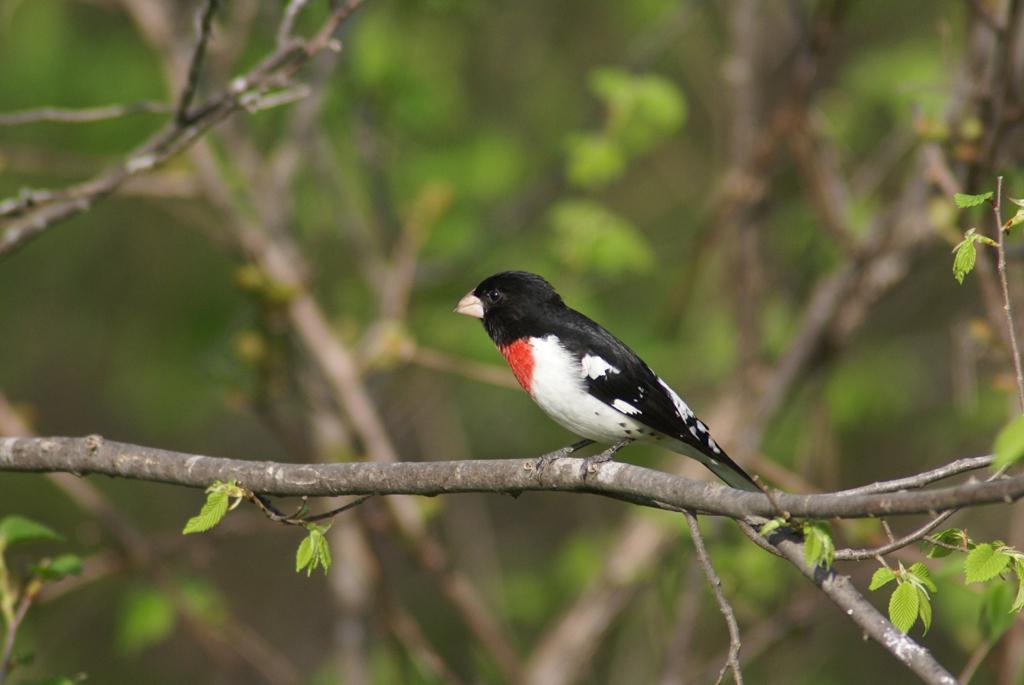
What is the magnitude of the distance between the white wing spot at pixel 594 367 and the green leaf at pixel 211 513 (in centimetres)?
144

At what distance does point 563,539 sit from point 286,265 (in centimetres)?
363

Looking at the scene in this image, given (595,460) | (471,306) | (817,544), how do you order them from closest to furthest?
(817,544) → (595,460) → (471,306)

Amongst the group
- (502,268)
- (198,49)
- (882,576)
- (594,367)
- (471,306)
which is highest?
(502,268)

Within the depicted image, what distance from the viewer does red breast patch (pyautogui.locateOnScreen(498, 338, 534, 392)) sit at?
356 centimetres

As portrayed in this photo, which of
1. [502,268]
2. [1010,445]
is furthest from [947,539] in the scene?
[502,268]

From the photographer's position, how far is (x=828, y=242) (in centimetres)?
566

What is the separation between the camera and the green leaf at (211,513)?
7.11 feet

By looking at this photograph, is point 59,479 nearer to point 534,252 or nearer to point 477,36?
point 534,252

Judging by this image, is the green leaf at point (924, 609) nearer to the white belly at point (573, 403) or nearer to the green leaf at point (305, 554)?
the green leaf at point (305, 554)

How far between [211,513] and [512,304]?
179 cm

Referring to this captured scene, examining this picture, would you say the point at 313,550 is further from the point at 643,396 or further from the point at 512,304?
the point at 512,304

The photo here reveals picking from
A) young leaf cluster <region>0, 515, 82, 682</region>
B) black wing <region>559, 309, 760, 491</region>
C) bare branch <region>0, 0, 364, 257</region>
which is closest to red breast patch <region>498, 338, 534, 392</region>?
black wing <region>559, 309, 760, 491</region>

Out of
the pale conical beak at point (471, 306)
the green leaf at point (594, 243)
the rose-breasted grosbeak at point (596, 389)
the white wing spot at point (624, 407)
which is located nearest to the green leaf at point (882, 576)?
the rose-breasted grosbeak at point (596, 389)

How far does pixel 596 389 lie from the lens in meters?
3.40
